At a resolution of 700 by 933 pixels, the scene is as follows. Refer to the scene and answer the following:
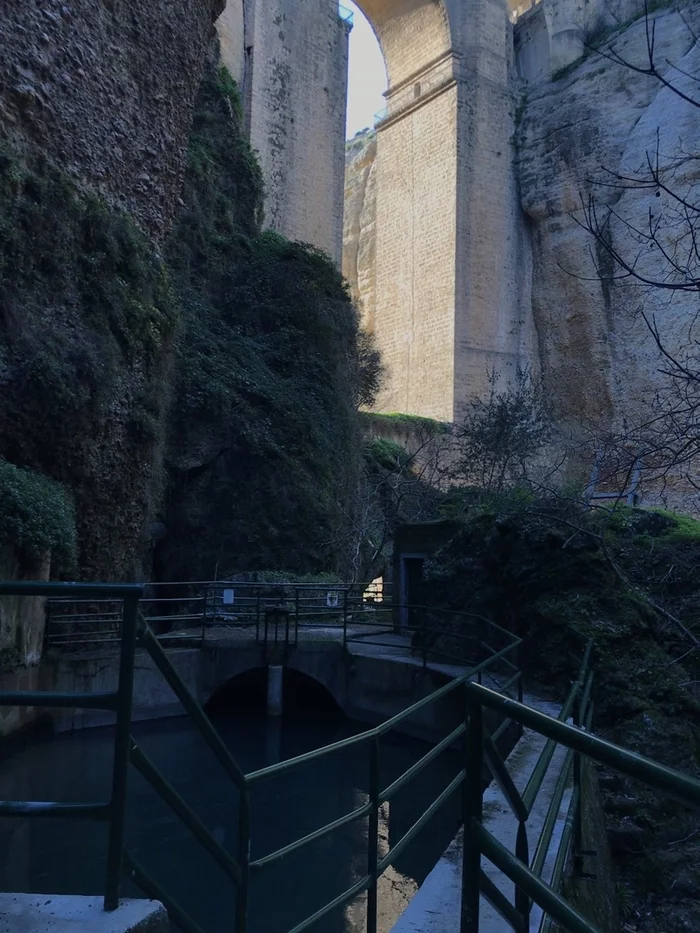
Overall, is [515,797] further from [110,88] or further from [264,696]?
[110,88]

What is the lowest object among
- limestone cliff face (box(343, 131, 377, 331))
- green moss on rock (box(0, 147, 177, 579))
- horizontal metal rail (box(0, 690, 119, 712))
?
horizontal metal rail (box(0, 690, 119, 712))

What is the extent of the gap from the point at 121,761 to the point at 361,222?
49.4 m

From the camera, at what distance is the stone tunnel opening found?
1252cm

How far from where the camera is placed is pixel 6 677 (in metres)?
8.76

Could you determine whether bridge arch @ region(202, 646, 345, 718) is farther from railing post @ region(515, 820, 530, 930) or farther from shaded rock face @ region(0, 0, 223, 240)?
railing post @ region(515, 820, 530, 930)

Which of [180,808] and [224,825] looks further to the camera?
[224,825]

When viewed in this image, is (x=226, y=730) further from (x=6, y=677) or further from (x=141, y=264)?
(x=141, y=264)

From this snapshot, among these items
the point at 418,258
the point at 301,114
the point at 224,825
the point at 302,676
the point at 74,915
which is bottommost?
the point at 224,825

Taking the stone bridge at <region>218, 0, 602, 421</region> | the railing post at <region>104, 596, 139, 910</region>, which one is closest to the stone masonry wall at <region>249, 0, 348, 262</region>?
the stone bridge at <region>218, 0, 602, 421</region>

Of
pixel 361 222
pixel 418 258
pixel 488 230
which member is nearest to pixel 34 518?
pixel 418 258

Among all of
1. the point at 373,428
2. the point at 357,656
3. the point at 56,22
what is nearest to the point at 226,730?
the point at 357,656

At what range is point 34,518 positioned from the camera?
934 centimetres

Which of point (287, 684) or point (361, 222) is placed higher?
point (361, 222)

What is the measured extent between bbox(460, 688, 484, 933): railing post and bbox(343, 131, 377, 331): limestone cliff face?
142ft
